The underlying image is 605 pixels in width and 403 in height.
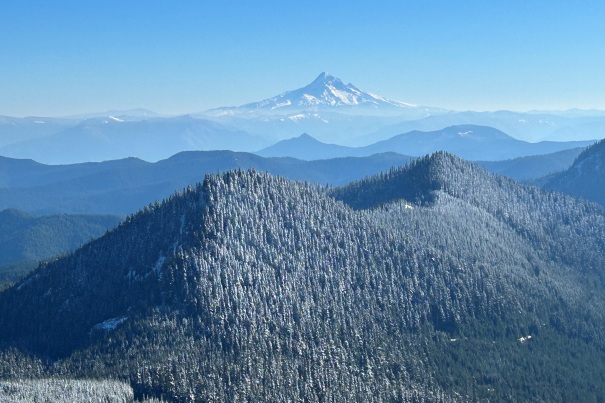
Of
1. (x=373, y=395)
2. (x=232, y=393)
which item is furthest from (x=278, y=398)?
(x=373, y=395)

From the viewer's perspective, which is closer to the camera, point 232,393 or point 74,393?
point 74,393

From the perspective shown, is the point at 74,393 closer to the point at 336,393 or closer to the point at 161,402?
the point at 161,402

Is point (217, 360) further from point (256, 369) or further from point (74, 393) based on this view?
point (74, 393)

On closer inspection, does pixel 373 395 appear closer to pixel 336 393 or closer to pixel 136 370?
pixel 336 393

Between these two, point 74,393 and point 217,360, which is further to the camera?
point 217,360

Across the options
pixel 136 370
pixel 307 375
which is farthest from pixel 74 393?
pixel 307 375

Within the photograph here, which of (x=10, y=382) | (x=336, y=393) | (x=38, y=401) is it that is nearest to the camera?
(x=38, y=401)

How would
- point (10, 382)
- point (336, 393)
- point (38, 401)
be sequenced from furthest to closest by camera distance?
1. point (336, 393)
2. point (10, 382)
3. point (38, 401)

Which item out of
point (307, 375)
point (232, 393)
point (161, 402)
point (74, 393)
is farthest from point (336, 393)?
point (74, 393)
